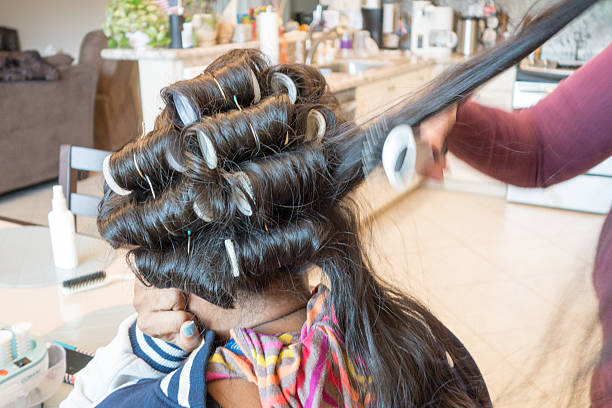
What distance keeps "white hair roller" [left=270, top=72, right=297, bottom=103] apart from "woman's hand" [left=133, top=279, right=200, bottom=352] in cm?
26

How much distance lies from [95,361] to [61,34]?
7449mm

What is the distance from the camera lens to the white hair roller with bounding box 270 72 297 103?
62cm

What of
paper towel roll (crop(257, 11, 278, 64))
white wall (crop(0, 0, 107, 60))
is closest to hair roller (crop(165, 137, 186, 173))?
paper towel roll (crop(257, 11, 278, 64))

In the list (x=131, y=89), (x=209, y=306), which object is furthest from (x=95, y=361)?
(x=131, y=89)

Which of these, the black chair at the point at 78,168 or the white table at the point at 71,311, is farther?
the black chair at the point at 78,168

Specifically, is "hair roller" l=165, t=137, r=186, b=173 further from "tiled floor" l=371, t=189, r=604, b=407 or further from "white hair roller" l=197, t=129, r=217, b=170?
"tiled floor" l=371, t=189, r=604, b=407

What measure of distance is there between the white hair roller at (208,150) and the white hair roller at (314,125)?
3.9 inches

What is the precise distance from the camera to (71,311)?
1.20 m

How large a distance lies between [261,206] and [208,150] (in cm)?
7

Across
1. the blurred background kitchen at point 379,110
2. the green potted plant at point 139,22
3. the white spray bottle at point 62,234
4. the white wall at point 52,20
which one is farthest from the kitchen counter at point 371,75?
the white wall at point 52,20

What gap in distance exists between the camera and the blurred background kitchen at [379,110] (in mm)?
508

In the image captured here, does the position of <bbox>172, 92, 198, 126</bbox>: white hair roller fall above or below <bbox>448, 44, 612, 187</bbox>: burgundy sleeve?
above

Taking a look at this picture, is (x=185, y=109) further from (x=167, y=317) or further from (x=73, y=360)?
(x=73, y=360)

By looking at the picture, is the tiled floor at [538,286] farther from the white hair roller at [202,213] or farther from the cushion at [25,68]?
the cushion at [25,68]
